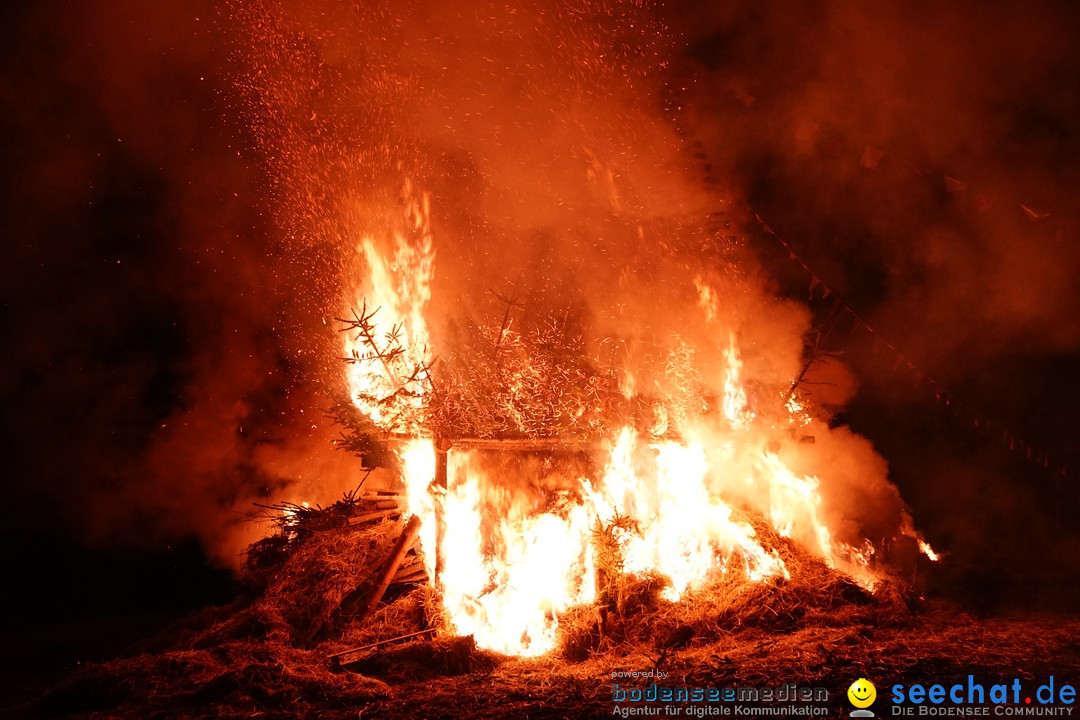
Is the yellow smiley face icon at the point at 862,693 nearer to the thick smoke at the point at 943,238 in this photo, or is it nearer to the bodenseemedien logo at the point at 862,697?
the bodenseemedien logo at the point at 862,697

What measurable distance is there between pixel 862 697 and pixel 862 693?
4cm

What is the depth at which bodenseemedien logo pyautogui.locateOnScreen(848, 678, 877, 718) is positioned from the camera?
162 inches

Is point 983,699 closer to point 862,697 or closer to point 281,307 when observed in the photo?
point 862,697

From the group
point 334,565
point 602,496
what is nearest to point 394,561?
point 334,565

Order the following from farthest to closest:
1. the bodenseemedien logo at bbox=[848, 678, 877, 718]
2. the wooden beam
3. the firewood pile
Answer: the wooden beam
the firewood pile
the bodenseemedien logo at bbox=[848, 678, 877, 718]

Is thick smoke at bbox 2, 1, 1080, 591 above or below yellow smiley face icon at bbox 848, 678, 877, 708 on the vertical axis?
above

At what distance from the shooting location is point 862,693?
4.29 m

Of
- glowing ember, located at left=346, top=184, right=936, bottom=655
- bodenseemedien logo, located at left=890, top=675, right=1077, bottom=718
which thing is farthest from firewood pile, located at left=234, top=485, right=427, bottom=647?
bodenseemedien logo, located at left=890, top=675, right=1077, bottom=718

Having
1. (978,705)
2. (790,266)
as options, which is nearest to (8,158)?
(790,266)

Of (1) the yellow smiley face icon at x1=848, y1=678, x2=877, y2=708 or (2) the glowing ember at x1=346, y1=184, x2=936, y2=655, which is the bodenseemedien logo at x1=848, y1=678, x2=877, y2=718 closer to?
(1) the yellow smiley face icon at x1=848, y1=678, x2=877, y2=708

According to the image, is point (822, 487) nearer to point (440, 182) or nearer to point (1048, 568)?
point (1048, 568)

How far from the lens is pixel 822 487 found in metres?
7.57

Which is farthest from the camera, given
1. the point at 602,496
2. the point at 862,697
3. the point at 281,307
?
the point at 281,307

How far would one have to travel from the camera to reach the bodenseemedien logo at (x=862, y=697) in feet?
13.5
